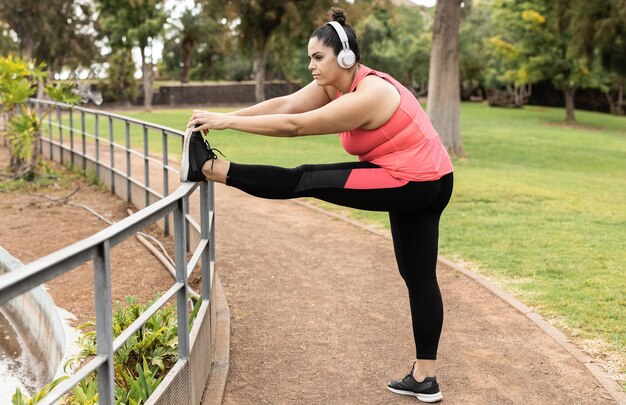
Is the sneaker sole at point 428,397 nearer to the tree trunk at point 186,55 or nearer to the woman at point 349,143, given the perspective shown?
the woman at point 349,143

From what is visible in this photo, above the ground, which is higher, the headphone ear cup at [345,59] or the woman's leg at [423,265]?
the headphone ear cup at [345,59]

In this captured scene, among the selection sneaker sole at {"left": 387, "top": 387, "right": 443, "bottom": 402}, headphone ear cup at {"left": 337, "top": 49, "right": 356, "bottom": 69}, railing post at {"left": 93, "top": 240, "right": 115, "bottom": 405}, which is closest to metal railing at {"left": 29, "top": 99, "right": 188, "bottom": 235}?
sneaker sole at {"left": 387, "top": 387, "right": 443, "bottom": 402}

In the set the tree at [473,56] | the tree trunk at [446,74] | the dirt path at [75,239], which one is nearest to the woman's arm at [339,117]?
the dirt path at [75,239]

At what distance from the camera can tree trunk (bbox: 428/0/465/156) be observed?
18.3 m

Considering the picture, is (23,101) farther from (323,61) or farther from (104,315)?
(104,315)

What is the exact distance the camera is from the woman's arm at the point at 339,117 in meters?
3.76

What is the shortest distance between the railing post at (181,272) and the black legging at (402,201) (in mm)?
286

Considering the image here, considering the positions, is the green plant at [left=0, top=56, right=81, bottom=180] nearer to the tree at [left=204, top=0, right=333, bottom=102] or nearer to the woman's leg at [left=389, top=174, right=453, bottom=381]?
the woman's leg at [left=389, top=174, right=453, bottom=381]

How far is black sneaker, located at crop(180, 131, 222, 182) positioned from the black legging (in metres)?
0.16

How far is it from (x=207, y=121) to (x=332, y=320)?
2.43 meters

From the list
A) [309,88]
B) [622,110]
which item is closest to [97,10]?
[622,110]

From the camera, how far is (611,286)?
279 inches

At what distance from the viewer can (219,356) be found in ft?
16.4

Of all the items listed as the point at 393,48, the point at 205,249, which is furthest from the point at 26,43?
the point at 205,249
